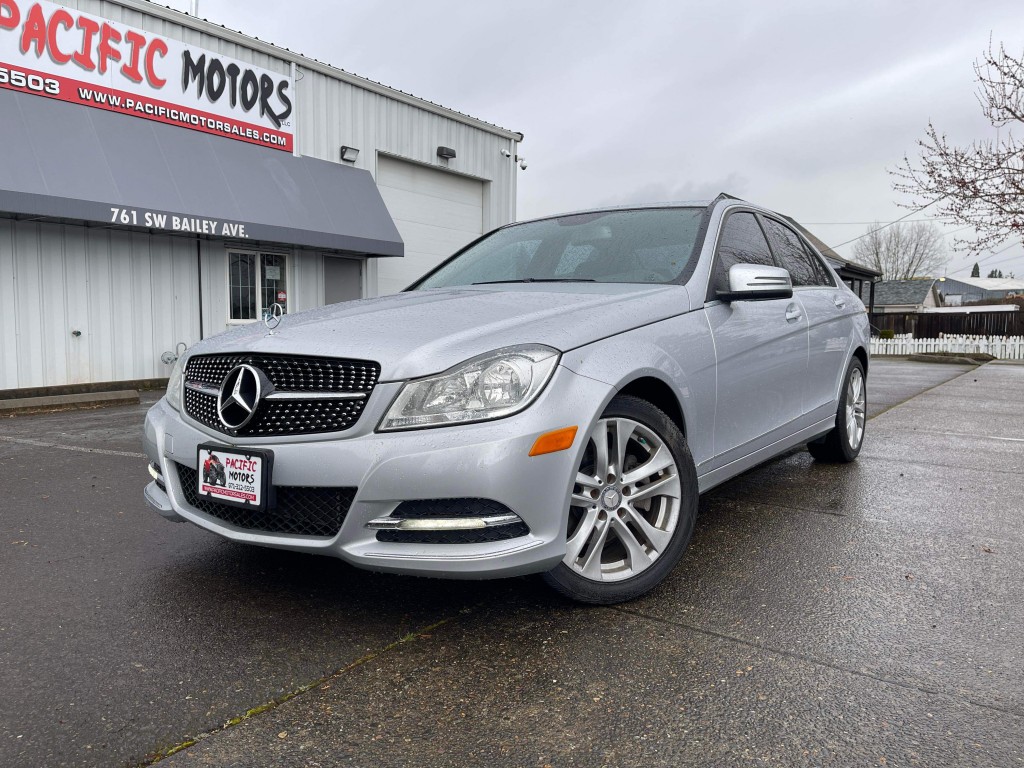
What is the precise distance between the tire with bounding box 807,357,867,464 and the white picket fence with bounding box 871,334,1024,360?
70.6ft

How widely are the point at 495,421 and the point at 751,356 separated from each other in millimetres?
1751

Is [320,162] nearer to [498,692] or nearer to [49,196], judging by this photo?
[49,196]

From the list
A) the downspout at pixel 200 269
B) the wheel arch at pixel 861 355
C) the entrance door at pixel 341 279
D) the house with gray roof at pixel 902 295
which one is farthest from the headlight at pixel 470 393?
the house with gray roof at pixel 902 295

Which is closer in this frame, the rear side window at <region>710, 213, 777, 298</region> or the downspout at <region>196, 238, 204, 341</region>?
the rear side window at <region>710, 213, 777, 298</region>

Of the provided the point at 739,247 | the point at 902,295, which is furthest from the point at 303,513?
the point at 902,295

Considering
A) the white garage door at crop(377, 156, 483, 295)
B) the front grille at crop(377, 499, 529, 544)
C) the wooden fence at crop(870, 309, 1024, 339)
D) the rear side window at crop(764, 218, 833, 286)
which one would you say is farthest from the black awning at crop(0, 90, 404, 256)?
the wooden fence at crop(870, 309, 1024, 339)

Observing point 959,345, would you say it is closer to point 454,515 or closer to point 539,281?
point 539,281

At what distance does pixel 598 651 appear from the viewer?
2.46m

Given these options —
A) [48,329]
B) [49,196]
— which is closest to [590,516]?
[49,196]

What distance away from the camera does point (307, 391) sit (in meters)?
2.60

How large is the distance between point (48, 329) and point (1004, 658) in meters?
11.7

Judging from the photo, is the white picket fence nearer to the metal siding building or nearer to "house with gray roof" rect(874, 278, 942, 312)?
the metal siding building

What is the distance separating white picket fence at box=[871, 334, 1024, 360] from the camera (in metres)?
23.7

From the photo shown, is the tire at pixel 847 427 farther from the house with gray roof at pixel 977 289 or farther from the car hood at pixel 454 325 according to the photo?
the house with gray roof at pixel 977 289
